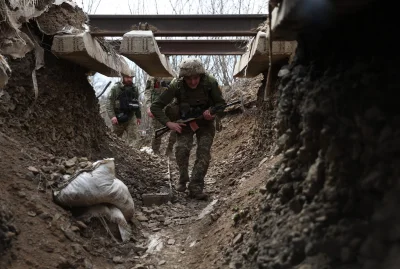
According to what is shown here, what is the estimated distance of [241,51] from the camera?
23.6 ft

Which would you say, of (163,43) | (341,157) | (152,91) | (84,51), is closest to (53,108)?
(84,51)

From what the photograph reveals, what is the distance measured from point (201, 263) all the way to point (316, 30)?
84.1 inches

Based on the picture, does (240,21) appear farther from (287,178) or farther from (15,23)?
(287,178)

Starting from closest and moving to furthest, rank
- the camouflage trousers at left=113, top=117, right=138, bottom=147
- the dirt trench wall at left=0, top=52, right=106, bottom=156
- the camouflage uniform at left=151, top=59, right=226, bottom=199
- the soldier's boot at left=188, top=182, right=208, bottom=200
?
the dirt trench wall at left=0, top=52, right=106, bottom=156 < the soldier's boot at left=188, top=182, right=208, bottom=200 < the camouflage uniform at left=151, top=59, right=226, bottom=199 < the camouflage trousers at left=113, top=117, right=138, bottom=147

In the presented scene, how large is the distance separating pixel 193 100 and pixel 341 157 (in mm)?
4046

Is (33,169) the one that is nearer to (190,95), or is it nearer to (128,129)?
(190,95)

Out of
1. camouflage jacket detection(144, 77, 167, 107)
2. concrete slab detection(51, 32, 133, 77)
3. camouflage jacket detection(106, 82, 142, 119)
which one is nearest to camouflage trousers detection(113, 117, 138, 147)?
camouflage jacket detection(106, 82, 142, 119)

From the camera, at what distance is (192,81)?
5.83 m

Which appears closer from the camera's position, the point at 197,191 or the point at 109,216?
the point at 109,216

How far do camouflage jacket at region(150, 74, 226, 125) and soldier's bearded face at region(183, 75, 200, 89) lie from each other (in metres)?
0.08

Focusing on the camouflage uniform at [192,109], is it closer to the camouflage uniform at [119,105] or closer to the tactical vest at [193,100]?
the tactical vest at [193,100]

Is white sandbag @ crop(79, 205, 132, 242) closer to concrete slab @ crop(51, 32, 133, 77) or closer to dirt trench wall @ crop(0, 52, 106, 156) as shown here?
dirt trench wall @ crop(0, 52, 106, 156)

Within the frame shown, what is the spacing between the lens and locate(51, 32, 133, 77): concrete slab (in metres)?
5.24

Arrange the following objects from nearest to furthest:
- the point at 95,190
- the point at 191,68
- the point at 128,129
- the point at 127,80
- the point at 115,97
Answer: the point at 95,190
the point at 191,68
the point at 127,80
the point at 115,97
the point at 128,129
